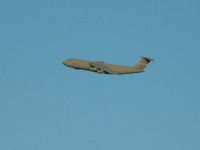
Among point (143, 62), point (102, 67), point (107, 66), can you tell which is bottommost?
point (102, 67)

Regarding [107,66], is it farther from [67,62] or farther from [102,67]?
[67,62]

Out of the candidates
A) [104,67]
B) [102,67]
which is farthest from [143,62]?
[102,67]

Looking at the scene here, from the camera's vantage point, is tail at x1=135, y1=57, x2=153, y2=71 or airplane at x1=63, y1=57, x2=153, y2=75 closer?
airplane at x1=63, y1=57, x2=153, y2=75

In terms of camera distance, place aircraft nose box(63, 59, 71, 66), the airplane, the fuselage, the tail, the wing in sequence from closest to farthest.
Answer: the wing → the airplane → the fuselage → aircraft nose box(63, 59, 71, 66) → the tail

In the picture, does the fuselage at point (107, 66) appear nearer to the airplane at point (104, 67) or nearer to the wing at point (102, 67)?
the airplane at point (104, 67)

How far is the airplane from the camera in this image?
158275 mm

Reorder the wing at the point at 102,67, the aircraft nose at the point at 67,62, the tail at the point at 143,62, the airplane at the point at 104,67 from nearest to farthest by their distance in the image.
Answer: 1. the wing at the point at 102,67
2. the airplane at the point at 104,67
3. the aircraft nose at the point at 67,62
4. the tail at the point at 143,62

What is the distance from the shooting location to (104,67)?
159 metres

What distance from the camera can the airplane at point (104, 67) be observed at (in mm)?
158275

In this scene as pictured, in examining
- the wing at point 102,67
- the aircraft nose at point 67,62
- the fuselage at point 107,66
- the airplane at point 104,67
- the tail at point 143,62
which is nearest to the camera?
the wing at point 102,67

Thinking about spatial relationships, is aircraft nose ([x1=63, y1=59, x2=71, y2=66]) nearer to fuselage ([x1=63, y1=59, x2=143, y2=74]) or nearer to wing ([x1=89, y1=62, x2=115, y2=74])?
fuselage ([x1=63, y1=59, x2=143, y2=74])

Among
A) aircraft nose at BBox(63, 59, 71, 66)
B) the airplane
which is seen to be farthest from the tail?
aircraft nose at BBox(63, 59, 71, 66)

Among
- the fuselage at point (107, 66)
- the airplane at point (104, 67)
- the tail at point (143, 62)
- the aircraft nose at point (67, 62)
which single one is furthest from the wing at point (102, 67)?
the tail at point (143, 62)

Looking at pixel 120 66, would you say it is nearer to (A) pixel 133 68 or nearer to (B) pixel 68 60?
(A) pixel 133 68
